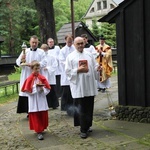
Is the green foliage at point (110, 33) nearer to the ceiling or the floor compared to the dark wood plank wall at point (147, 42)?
nearer to the ceiling

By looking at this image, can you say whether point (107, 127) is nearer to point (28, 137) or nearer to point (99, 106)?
point (28, 137)

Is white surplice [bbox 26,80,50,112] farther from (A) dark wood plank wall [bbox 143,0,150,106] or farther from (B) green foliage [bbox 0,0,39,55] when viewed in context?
(B) green foliage [bbox 0,0,39,55]

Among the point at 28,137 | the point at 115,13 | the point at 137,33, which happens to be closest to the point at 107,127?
the point at 28,137

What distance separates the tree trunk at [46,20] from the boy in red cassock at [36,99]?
7.93 meters

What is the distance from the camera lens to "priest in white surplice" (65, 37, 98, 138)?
6.38m

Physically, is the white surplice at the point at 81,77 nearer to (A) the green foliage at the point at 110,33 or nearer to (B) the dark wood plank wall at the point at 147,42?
(B) the dark wood plank wall at the point at 147,42

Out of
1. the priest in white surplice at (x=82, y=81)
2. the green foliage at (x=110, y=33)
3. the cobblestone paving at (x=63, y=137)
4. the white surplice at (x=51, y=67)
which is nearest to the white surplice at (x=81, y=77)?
the priest in white surplice at (x=82, y=81)

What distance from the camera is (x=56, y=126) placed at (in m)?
7.44

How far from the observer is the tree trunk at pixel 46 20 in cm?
1449

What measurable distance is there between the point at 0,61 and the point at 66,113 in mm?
19075

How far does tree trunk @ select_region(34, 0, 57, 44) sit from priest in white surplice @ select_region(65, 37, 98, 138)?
8.11m

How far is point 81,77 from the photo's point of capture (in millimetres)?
6418

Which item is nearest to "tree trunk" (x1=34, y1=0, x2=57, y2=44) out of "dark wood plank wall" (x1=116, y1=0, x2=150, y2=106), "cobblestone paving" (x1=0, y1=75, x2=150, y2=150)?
"cobblestone paving" (x1=0, y1=75, x2=150, y2=150)

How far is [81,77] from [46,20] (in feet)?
28.3
